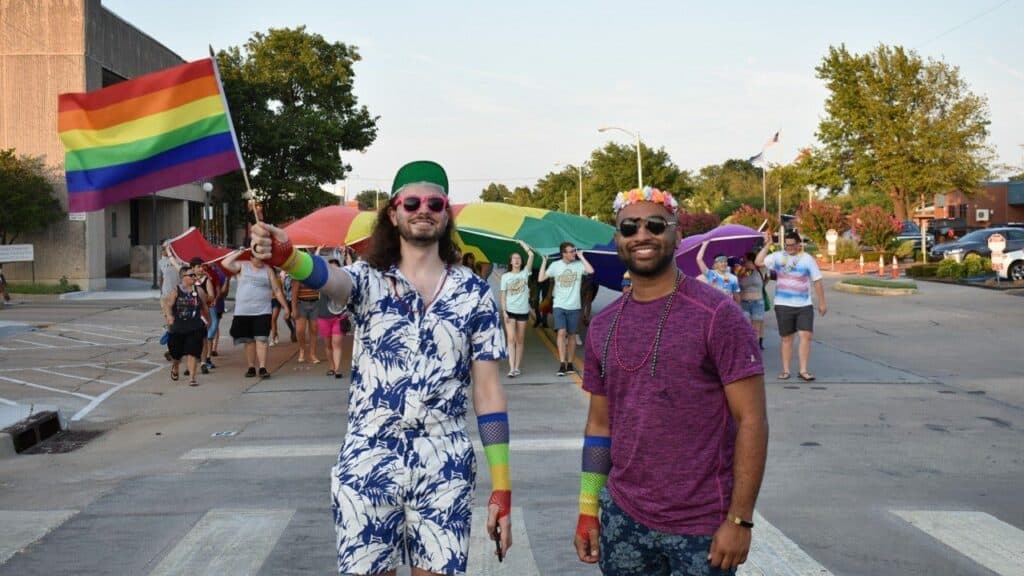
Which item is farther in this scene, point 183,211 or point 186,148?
point 183,211

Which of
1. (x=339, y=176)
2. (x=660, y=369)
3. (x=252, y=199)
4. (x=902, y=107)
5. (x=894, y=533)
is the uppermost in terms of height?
(x=902, y=107)

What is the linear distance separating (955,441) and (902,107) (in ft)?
140

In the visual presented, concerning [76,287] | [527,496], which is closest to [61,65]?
[76,287]

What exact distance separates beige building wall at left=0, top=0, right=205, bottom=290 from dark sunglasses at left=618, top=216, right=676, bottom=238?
32.3m

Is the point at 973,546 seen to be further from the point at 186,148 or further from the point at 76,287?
the point at 76,287

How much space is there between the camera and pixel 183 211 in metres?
48.5

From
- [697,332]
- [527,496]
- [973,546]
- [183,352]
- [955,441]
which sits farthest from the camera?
[183,352]

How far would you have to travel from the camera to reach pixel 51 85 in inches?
1332

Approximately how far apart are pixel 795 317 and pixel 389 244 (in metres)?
10.6

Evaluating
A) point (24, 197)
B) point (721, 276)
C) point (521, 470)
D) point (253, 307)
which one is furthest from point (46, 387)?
point (24, 197)

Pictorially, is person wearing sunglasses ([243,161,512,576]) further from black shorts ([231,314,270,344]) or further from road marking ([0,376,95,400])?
black shorts ([231,314,270,344])

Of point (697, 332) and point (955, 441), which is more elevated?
point (697, 332)

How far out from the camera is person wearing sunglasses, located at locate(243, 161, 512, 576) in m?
3.52

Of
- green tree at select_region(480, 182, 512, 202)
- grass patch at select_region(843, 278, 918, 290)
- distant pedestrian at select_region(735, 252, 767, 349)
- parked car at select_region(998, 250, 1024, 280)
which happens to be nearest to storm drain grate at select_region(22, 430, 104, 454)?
distant pedestrian at select_region(735, 252, 767, 349)
